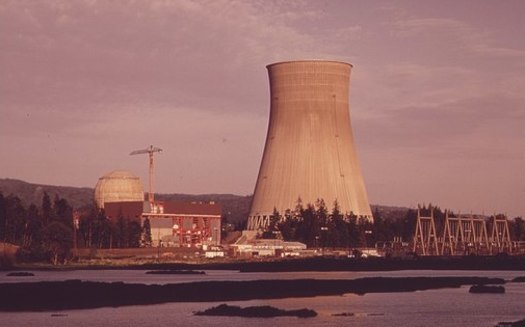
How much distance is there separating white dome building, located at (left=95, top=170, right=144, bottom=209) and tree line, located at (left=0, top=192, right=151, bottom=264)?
1174cm

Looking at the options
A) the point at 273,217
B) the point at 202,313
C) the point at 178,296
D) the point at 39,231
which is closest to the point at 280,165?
the point at 273,217

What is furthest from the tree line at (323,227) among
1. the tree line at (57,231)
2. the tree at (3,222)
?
the tree at (3,222)

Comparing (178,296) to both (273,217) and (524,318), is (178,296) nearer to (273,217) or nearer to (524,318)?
(524,318)

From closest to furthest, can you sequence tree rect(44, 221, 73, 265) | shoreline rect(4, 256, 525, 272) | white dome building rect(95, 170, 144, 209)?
shoreline rect(4, 256, 525, 272)
tree rect(44, 221, 73, 265)
white dome building rect(95, 170, 144, 209)

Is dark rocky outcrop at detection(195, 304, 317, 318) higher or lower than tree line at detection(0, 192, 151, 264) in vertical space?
lower

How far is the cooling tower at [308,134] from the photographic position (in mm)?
88000

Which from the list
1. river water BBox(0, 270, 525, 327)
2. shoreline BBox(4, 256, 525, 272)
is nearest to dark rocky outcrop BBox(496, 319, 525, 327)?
river water BBox(0, 270, 525, 327)

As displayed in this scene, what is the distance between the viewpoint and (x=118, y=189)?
440ft

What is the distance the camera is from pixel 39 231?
97562mm

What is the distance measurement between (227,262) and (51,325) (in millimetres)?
60089

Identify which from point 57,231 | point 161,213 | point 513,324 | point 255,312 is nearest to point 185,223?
point 161,213

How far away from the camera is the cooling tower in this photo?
88000 mm

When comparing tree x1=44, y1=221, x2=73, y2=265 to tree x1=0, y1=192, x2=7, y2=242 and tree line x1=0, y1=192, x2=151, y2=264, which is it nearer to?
tree line x1=0, y1=192, x2=151, y2=264

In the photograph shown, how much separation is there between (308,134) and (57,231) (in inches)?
937
